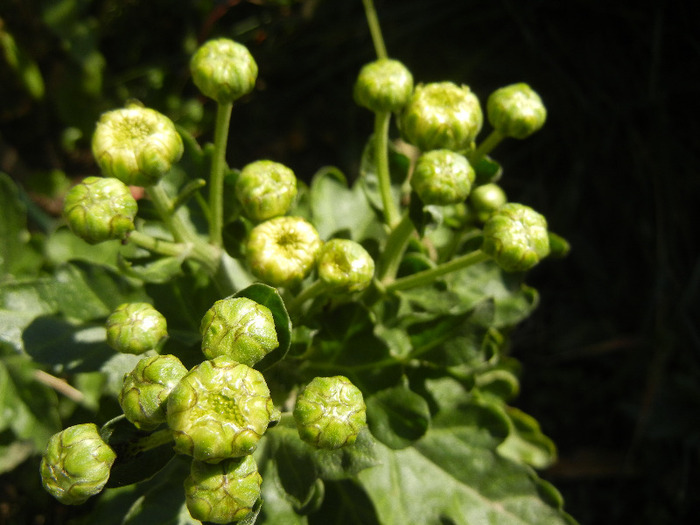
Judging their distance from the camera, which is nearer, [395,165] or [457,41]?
[395,165]

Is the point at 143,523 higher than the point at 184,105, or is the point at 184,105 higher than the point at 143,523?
the point at 184,105

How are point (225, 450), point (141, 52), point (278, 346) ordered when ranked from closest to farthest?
point (225, 450) < point (278, 346) < point (141, 52)

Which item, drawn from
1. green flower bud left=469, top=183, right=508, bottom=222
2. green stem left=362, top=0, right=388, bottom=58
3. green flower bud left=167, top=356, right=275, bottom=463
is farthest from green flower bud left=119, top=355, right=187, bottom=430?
green stem left=362, top=0, right=388, bottom=58

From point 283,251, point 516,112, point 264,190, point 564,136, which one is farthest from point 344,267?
point 564,136

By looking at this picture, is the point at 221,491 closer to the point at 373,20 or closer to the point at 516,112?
the point at 516,112

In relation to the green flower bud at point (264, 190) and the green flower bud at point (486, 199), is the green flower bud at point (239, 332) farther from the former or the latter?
the green flower bud at point (486, 199)

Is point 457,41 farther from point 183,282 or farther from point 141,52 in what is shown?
point 183,282

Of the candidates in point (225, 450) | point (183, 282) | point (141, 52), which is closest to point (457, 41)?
point (141, 52)

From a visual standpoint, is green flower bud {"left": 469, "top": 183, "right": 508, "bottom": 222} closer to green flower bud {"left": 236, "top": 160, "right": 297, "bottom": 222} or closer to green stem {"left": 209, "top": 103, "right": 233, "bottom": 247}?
green flower bud {"left": 236, "top": 160, "right": 297, "bottom": 222}
